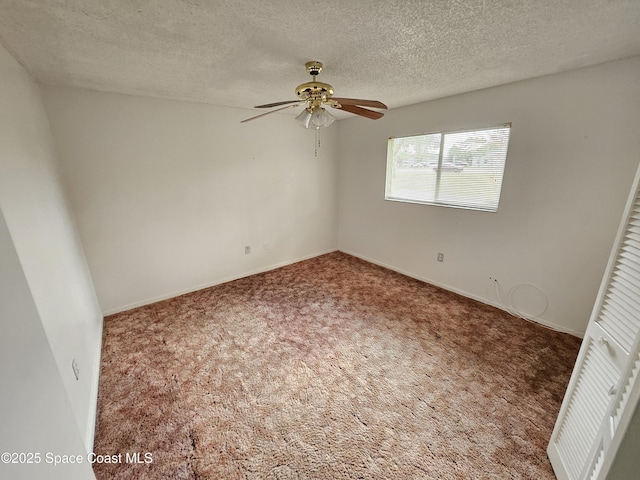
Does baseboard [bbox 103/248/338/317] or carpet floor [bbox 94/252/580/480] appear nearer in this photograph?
carpet floor [bbox 94/252/580/480]

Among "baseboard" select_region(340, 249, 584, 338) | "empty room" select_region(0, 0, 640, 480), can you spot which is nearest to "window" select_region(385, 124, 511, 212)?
"empty room" select_region(0, 0, 640, 480)

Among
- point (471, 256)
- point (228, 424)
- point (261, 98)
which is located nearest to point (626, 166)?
point (471, 256)

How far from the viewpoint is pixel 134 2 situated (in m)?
1.13

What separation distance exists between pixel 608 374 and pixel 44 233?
2.74 m

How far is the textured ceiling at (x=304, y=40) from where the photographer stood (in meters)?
1.20

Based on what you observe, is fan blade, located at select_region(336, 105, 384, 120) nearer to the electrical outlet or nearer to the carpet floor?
the carpet floor

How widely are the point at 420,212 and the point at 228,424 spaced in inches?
116

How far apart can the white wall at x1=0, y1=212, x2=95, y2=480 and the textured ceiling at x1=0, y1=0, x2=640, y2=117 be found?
114 cm

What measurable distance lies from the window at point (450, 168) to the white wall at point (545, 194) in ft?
0.33

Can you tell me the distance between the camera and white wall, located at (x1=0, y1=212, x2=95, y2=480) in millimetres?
907

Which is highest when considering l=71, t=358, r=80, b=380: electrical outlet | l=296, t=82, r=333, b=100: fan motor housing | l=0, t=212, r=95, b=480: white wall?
l=296, t=82, r=333, b=100: fan motor housing

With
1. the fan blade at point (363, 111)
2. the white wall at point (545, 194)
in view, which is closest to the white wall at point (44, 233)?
the fan blade at point (363, 111)

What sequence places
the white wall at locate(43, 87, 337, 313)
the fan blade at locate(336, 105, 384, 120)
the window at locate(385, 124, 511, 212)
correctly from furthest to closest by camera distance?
the window at locate(385, 124, 511, 212)
the white wall at locate(43, 87, 337, 313)
the fan blade at locate(336, 105, 384, 120)

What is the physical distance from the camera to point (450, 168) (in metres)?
2.96
